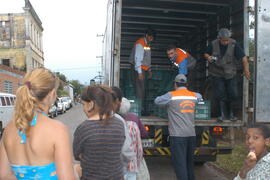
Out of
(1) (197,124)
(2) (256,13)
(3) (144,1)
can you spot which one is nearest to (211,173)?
(1) (197,124)

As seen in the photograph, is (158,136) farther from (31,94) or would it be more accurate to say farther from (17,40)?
(17,40)

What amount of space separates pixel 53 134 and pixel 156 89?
19.3ft

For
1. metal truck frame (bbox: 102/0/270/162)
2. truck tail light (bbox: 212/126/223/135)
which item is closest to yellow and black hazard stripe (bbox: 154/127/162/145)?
metal truck frame (bbox: 102/0/270/162)

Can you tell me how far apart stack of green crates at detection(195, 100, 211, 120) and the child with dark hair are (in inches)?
99.7

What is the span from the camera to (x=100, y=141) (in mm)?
2240

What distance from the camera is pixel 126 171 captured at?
291 cm

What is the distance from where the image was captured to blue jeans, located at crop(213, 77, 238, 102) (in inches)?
188

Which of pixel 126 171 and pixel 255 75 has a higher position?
pixel 255 75

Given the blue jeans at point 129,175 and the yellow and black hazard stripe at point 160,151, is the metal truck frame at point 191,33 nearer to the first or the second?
the yellow and black hazard stripe at point 160,151

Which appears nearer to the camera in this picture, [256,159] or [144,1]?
[256,159]

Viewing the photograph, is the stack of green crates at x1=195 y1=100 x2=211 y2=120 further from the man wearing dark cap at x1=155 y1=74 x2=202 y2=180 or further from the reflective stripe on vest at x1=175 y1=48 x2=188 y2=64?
the reflective stripe on vest at x1=175 y1=48 x2=188 y2=64

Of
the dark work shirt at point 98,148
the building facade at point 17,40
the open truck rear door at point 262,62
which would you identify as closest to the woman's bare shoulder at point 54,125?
the dark work shirt at point 98,148

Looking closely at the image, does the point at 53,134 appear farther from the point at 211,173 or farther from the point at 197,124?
the point at 211,173

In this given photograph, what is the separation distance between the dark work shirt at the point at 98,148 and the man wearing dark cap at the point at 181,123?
1.93 m
